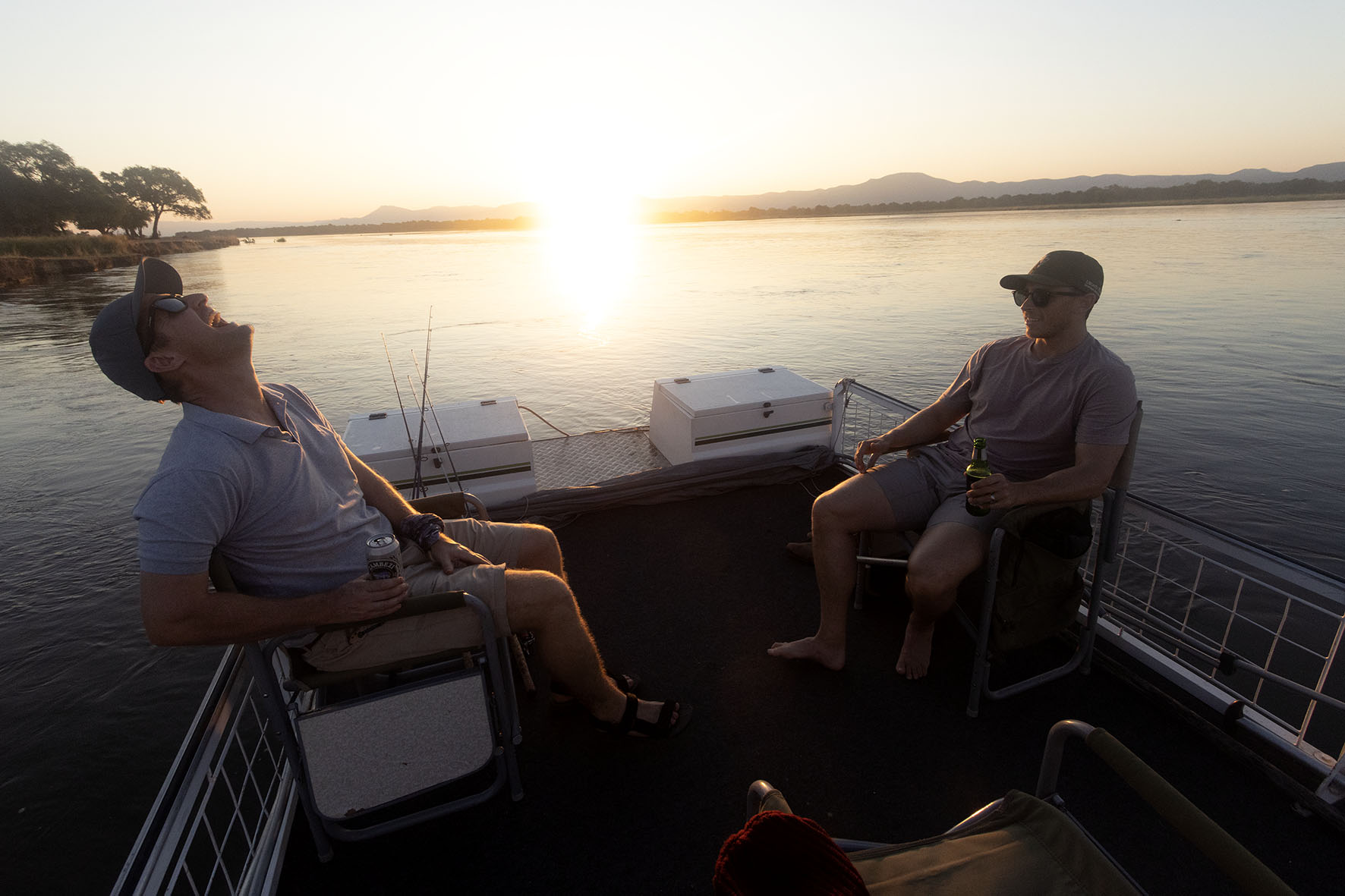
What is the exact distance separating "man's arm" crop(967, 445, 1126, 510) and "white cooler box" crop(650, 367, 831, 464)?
2.43 m

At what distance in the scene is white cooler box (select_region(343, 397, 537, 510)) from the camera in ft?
13.2

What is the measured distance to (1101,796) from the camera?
7.08 ft

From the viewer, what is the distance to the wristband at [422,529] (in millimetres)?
2309

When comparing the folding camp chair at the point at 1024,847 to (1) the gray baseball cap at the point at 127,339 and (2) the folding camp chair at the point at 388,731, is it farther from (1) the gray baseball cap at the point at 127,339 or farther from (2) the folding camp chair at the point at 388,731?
(1) the gray baseball cap at the point at 127,339

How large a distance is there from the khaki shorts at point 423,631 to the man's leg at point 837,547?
133 centimetres

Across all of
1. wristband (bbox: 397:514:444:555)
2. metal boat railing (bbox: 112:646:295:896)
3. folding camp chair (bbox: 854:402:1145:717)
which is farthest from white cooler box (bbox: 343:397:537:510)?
folding camp chair (bbox: 854:402:1145:717)

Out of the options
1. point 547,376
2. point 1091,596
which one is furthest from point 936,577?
point 547,376

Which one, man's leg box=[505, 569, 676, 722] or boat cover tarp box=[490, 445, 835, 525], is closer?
man's leg box=[505, 569, 676, 722]

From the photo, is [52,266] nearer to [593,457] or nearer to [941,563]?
[593,457]

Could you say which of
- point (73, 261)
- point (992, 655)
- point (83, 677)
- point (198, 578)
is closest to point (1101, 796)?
point (992, 655)

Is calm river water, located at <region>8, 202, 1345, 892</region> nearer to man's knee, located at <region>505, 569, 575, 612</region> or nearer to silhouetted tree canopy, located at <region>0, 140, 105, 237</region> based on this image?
man's knee, located at <region>505, 569, 575, 612</region>

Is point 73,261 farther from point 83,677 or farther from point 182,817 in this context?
point 182,817

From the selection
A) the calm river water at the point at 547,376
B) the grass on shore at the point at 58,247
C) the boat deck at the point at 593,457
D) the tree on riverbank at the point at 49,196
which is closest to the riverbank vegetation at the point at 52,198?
the tree on riverbank at the point at 49,196

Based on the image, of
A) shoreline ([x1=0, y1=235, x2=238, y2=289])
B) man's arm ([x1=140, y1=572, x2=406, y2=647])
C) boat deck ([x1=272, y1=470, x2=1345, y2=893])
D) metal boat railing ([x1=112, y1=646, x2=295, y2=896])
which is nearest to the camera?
metal boat railing ([x1=112, y1=646, x2=295, y2=896])
